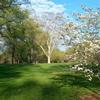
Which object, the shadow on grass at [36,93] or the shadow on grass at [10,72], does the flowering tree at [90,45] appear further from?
the shadow on grass at [10,72]

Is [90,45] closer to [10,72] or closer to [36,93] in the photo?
[36,93]

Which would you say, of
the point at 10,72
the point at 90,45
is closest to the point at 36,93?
the point at 90,45

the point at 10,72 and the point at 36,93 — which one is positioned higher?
the point at 10,72

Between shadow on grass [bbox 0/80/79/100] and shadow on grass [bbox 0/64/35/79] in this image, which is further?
shadow on grass [bbox 0/64/35/79]

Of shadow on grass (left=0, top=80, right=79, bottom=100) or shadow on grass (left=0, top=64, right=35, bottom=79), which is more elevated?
shadow on grass (left=0, top=64, right=35, bottom=79)

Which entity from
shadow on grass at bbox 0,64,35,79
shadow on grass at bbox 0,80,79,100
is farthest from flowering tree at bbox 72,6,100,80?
shadow on grass at bbox 0,64,35,79

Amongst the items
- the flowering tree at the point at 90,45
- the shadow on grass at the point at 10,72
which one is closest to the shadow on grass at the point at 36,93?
the flowering tree at the point at 90,45

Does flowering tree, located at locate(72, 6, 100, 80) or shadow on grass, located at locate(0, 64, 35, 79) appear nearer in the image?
flowering tree, located at locate(72, 6, 100, 80)

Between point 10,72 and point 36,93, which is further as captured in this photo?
point 10,72

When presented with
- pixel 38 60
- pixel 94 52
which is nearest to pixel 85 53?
pixel 94 52

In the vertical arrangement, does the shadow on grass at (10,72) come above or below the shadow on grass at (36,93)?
above

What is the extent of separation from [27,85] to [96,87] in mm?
4904

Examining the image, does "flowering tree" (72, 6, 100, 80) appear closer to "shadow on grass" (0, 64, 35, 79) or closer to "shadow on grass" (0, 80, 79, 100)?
"shadow on grass" (0, 80, 79, 100)

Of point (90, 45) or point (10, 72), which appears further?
point (10, 72)
